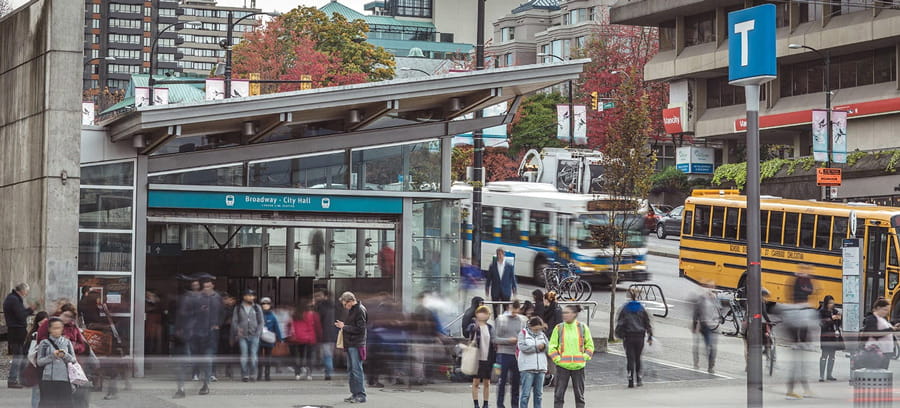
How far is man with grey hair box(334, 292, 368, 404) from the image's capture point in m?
16.9

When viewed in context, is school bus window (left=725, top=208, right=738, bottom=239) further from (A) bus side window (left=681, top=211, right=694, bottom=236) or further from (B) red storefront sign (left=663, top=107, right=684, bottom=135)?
(B) red storefront sign (left=663, top=107, right=684, bottom=135)

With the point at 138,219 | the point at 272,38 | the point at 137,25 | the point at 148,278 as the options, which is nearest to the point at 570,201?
the point at 148,278

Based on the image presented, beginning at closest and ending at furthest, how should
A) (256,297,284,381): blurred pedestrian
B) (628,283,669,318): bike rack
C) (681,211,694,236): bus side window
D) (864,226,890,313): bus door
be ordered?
(256,297,284,381): blurred pedestrian
(864,226,890,313): bus door
(628,283,669,318): bike rack
(681,211,694,236): bus side window

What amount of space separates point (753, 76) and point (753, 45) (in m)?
0.33

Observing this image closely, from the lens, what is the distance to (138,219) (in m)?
19.1

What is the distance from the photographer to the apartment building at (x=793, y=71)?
50.3 m

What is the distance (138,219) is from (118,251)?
621 mm

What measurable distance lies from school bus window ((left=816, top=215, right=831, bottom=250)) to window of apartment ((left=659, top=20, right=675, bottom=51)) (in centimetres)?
3662

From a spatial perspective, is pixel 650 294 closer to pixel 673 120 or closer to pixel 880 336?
pixel 880 336

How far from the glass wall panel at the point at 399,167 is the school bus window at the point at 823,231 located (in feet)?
36.2

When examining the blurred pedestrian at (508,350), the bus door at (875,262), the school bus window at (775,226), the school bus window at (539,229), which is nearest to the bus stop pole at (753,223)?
the blurred pedestrian at (508,350)

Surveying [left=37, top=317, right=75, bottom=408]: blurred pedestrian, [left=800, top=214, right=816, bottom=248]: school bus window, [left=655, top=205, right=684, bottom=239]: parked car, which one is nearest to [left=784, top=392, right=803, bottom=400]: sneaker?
[left=37, top=317, right=75, bottom=408]: blurred pedestrian

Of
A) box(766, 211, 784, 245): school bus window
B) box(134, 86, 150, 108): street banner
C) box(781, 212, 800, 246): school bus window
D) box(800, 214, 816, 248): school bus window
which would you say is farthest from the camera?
box(134, 86, 150, 108): street banner

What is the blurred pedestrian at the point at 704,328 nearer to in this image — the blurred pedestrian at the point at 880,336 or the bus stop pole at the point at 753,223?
the blurred pedestrian at the point at 880,336
